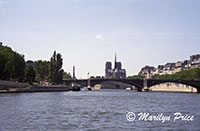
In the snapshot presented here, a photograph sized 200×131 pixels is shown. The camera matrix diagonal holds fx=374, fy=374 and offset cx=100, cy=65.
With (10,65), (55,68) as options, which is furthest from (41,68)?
(10,65)

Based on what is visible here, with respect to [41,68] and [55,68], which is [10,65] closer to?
[55,68]

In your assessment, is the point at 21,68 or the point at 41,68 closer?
the point at 21,68

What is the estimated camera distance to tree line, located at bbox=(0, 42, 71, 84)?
240 ft

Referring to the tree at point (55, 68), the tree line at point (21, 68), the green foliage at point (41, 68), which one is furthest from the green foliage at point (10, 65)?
the green foliage at point (41, 68)

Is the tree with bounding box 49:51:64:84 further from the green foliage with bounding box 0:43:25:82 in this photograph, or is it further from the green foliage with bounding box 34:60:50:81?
the green foliage with bounding box 0:43:25:82

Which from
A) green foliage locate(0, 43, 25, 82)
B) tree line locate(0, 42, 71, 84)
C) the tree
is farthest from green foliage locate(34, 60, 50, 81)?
green foliage locate(0, 43, 25, 82)

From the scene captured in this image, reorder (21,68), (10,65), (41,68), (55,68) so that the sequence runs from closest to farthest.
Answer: (10,65) → (21,68) → (55,68) → (41,68)

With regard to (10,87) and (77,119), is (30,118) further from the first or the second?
(10,87)

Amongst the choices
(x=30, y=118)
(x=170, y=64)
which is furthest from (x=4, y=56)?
(x=170, y=64)

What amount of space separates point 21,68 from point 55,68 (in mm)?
22797

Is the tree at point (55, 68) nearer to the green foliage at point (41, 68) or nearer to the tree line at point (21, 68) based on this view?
the tree line at point (21, 68)

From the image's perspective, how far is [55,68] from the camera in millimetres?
99688

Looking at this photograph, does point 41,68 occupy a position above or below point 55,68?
above

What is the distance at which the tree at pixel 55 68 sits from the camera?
326 feet
